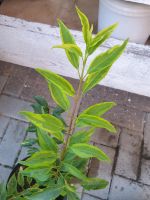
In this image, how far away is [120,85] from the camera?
203 centimetres

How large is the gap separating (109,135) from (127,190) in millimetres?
360

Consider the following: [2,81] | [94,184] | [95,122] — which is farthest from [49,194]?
[2,81]

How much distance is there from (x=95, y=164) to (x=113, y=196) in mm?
213

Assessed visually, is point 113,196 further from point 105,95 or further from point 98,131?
point 105,95

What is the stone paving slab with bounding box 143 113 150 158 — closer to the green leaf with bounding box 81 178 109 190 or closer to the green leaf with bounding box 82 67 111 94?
the green leaf with bounding box 81 178 109 190

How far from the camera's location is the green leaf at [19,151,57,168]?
900 millimetres

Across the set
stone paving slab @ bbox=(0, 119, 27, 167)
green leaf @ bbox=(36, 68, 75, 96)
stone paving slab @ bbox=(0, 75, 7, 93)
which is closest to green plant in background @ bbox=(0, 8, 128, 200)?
green leaf @ bbox=(36, 68, 75, 96)

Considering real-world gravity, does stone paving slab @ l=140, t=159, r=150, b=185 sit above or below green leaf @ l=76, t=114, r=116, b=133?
below

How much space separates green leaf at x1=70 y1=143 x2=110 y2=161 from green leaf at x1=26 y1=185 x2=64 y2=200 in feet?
0.64

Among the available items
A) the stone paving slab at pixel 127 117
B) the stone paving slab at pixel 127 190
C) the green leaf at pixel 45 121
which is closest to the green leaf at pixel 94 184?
the green leaf at pixel 45 121

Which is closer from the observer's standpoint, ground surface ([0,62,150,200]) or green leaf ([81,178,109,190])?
green leaf ([81,178,109,190])

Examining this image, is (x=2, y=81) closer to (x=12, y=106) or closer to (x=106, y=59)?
(x=12, y=106)

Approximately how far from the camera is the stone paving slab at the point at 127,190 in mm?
1631

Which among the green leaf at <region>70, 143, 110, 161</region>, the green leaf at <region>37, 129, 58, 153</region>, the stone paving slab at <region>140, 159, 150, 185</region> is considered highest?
the green leaf at <region>70, 143, 110, 161</region>
